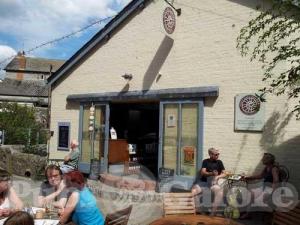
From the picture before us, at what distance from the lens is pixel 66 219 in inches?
215

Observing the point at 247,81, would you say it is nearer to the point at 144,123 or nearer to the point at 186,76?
the point at 186,76

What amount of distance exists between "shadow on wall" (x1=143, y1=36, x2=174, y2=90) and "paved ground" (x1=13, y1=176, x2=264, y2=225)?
9.72 ft

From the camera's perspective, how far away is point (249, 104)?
982 centimetres

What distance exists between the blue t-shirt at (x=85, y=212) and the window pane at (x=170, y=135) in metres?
5.90

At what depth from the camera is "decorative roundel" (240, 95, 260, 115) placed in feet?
32.0

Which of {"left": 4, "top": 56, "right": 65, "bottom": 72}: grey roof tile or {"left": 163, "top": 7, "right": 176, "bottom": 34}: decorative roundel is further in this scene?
{"left": 4, "top": 56, "right": 65, "bottom": 72}: grey roof tile

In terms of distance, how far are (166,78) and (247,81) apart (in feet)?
8.12

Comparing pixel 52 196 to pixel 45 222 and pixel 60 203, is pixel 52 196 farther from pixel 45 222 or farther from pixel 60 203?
pixel 45 222

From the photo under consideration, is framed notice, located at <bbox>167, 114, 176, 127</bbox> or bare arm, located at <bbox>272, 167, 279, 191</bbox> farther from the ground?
framed notice, located at <bbox>167, 114, 176, 127</bbox>

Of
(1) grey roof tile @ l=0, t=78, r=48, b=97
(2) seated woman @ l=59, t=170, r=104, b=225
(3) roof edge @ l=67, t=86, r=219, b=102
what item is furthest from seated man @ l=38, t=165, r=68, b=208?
(1) grey roof tile @ l=0, t=78, r=48, b=97

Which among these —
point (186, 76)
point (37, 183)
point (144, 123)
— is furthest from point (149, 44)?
point (37, 183)

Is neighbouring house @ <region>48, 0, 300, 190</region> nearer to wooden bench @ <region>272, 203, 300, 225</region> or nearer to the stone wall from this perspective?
the stone wall

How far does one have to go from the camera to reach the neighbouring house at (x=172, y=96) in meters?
9.77

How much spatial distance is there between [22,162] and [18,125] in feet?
28.1
